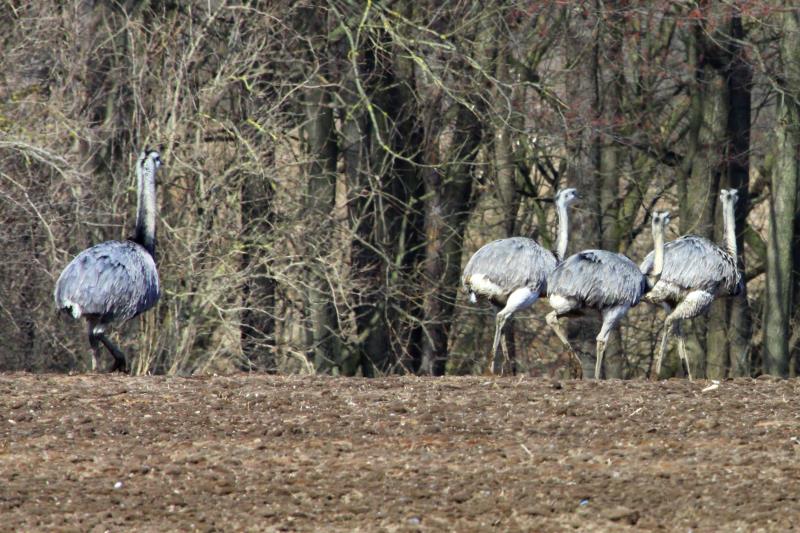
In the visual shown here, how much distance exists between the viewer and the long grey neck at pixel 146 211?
13.2 m

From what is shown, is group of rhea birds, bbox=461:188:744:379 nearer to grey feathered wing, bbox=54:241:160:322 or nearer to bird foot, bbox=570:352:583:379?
bird foot, bbox=570:352:583:379

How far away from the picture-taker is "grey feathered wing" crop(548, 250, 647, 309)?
42.8 feet

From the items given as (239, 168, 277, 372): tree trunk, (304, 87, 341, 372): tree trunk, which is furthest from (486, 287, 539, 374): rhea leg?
(304, 87, 341, 372): tree trunk

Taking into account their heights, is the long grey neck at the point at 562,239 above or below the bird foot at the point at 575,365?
above

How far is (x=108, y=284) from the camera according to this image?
40.1ft

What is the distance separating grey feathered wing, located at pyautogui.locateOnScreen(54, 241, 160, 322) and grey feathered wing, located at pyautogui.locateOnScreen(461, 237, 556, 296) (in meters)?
2.74

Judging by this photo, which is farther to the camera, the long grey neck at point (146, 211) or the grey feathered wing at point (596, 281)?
the long grey neck at point (146, 211)

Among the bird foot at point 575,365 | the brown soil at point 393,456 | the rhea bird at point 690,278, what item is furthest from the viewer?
the rhea bird at point 690,278

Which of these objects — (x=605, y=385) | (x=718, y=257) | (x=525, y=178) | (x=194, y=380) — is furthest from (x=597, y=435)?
(x=525, y=178)

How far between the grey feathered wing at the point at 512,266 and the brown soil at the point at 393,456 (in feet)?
8.01

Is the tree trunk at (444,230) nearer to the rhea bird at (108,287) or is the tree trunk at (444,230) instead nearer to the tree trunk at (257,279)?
the tree trunk at (257,279)

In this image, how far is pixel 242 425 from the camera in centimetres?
935

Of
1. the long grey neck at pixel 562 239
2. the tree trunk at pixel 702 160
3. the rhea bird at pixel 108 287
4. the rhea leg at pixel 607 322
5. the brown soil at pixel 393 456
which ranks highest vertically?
the tree trunk at pixel 702 160

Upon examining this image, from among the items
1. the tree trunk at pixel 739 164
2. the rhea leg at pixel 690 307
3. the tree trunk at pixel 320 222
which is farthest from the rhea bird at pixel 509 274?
the tree trunk at pixel 739 164
